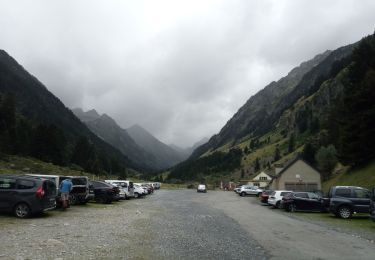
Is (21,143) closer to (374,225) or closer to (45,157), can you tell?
(45,157)

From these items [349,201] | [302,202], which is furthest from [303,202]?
[349,201]

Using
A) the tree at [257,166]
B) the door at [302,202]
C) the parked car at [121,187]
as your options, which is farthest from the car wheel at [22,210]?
the tree at [257,166]

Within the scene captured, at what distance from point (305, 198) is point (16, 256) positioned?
25214mm

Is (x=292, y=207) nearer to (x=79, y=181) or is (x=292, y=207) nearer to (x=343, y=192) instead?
(x=343, y=192)

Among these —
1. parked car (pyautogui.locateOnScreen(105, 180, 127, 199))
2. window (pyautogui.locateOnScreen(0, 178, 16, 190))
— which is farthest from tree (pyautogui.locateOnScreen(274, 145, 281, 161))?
window (pyautogui.locateOnScreen(0, 178, 16, 190))

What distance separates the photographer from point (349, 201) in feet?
86.9

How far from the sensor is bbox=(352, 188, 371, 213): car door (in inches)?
1042

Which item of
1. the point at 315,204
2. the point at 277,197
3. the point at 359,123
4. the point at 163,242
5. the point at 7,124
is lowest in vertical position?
the point at 163,242

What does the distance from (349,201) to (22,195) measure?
727 inches

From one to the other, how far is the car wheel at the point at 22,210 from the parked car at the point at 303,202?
1916 centimetres

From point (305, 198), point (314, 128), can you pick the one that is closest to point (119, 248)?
point (305, 198)

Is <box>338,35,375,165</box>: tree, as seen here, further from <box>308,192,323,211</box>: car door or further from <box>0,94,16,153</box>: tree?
<box>0,94,16,153</box>: tree

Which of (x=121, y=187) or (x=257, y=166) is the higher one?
(x=257, y=166)

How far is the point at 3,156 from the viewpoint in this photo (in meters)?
66.9
